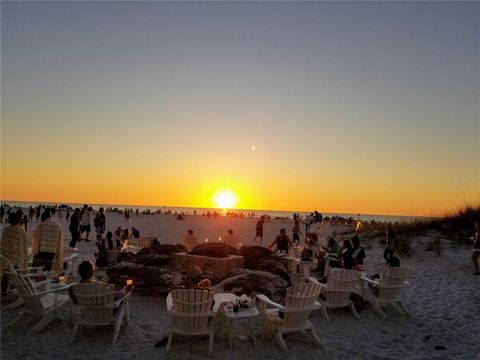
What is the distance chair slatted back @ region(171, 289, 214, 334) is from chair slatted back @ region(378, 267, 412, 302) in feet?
13.2

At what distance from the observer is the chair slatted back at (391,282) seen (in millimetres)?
8258

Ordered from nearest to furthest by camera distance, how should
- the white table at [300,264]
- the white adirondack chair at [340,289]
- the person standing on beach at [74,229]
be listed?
the white adirondack chair at [340,289], the white table at [300,264], the person standing on beach at [74,229]

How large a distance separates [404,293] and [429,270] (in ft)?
8.86

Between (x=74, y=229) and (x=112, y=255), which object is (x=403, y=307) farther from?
(x=74, y=229)

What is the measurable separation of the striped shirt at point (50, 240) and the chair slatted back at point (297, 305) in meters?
4.90

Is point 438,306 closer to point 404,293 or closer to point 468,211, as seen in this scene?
point 404,293

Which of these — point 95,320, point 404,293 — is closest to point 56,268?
point 95,320

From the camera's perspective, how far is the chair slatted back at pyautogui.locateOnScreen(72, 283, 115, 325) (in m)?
6.05

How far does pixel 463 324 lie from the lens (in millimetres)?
7629

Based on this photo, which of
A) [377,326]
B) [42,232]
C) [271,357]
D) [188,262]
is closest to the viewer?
[271,357]

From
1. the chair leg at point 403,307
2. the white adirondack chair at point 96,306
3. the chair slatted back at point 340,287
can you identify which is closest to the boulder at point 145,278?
the white adirondack chair at point 96,306

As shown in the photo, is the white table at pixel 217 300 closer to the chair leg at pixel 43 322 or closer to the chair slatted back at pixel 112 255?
the chair leg at pixel 43 322

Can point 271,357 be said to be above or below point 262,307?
below

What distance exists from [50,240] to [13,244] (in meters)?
0.70
